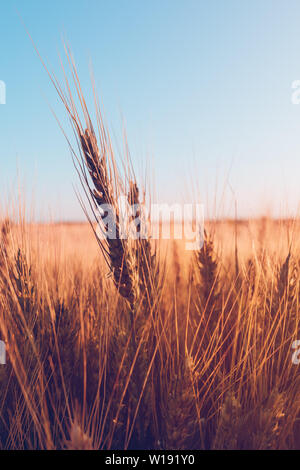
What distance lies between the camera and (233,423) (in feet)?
3.03

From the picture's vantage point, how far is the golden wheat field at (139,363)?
96 centimetres

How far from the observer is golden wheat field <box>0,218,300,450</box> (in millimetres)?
959

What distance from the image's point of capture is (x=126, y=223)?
1050 millimetres

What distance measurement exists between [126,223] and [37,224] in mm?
529

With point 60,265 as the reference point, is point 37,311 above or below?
below

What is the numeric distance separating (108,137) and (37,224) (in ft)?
1.69

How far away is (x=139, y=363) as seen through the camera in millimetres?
1041

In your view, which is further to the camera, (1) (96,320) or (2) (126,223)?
(1) (96,320)

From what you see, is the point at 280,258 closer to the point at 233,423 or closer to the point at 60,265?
the point at 233,423
